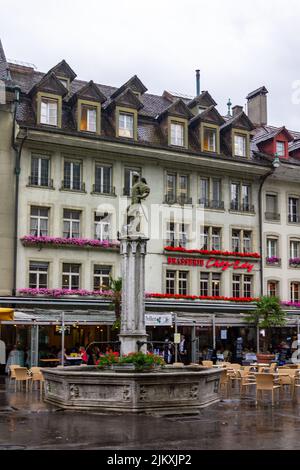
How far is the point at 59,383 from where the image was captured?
55.0 feet

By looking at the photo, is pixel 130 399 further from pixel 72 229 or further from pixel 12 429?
pixel 72 229

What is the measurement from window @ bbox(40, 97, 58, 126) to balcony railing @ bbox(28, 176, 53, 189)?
2.67m

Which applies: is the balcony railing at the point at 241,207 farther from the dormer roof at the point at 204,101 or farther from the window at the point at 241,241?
the dormer roof at the point at 204,101

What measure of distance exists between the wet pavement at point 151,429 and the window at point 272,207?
23.2 metres

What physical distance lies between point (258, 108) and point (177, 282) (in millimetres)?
15917

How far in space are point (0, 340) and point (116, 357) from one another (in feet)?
50.7

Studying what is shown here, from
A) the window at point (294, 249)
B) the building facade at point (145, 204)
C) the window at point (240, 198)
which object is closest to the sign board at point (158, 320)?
the building facade at point (145, 204)

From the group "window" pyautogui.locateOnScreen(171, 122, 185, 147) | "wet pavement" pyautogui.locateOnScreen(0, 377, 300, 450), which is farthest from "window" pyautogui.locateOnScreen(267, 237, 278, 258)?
"wet pavement" pyautogui.locateOnScreen(0, 377, 300, 450)

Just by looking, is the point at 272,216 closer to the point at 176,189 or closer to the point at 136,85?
the point at 176,189

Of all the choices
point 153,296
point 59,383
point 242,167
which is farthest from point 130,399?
point 242,167

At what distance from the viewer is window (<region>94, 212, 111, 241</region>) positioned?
34781mm

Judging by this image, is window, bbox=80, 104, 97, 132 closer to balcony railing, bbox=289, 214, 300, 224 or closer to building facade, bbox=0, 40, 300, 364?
building facade, bbox=0, 40, 300, 364

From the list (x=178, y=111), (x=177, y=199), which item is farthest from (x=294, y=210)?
(x=178, y=111)

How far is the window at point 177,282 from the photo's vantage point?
1428 inches
